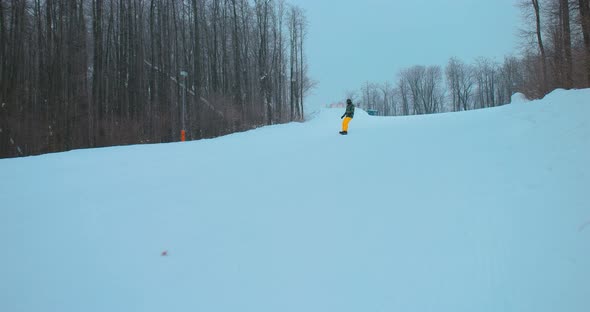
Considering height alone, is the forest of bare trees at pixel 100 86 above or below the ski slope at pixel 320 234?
above

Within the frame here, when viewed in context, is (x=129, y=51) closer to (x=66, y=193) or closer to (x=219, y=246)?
(x=66, y=193)

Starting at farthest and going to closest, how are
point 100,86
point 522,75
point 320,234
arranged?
point 522,75 → point 100,86 → point 320,234

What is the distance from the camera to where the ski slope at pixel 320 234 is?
2842 millimetres

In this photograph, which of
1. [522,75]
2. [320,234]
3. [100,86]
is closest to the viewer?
[320,234]

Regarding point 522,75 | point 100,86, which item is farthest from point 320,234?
point 522,75

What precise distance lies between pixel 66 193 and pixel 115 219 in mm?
2051

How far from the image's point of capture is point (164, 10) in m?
23.3

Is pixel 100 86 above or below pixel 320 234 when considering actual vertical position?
above

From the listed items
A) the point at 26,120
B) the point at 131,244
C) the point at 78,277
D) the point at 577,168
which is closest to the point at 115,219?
the point at 131,244

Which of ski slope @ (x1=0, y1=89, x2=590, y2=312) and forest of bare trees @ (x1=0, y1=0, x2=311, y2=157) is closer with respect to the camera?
ski slope @ (x1=0, y1=89, x2=590, y2=312)

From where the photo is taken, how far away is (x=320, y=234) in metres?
3.94

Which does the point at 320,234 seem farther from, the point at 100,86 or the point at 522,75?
the point at 522,75

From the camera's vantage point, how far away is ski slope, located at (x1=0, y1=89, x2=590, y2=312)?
2.84 metres

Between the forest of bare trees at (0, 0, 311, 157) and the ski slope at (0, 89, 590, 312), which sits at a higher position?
the forest of bare trees at (0, 0, 311, 157)
